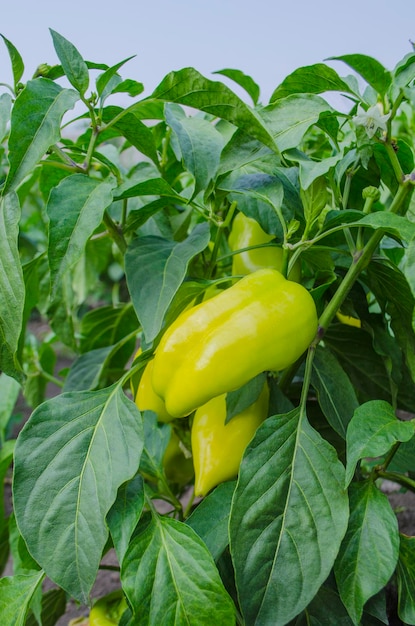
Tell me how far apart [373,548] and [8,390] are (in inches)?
26.8

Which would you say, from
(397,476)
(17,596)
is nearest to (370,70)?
(397,476)

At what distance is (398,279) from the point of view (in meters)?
0.57

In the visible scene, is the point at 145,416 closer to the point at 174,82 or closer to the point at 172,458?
the point at 172,458

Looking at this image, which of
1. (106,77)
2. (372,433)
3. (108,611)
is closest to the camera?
(372,433)

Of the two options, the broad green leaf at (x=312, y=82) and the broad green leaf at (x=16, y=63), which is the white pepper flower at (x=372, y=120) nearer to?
the broad green leaf at (x=312, y=82)

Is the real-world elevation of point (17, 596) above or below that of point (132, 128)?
below

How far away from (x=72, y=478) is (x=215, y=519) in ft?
0.42

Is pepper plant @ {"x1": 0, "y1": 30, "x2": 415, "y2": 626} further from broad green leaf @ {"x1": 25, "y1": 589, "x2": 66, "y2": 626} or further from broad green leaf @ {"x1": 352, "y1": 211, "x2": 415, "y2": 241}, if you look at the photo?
broad green leaf @ {"x1": 25, "y1": 589, "x2": 66, "y2": 626}

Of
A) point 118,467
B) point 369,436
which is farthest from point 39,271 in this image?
point 369,436

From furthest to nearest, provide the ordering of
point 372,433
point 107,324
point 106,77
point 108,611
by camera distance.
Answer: point 107,324, point 108,611, point 106,77, point 372,433

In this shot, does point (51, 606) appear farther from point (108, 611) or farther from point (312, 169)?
point (312, 169)

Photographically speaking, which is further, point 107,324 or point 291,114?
point 107,324

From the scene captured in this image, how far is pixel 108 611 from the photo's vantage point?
0.69 metres

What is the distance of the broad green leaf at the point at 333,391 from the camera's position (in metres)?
0.60
